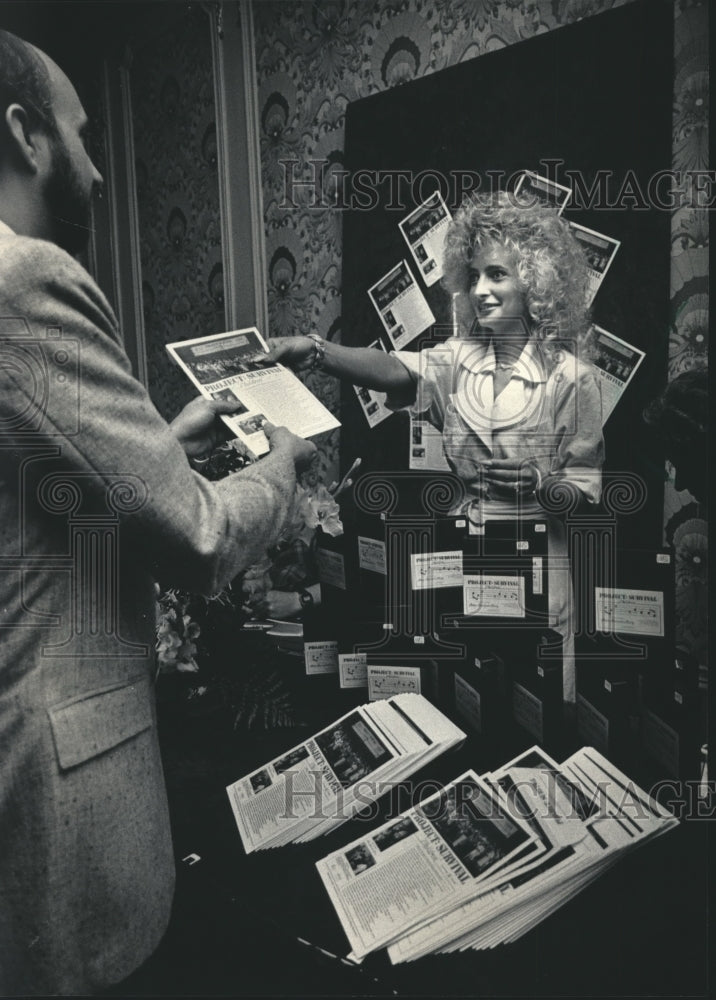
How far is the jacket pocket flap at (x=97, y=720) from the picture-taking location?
2.64 feet

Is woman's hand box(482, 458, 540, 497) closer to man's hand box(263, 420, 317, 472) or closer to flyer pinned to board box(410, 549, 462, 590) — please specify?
flyer pinned to board box(410, 549, 462, 590)

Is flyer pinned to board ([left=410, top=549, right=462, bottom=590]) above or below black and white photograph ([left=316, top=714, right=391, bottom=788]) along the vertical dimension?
above

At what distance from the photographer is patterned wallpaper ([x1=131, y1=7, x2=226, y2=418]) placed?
4.40 feet

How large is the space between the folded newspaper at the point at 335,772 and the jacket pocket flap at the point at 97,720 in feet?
1.38

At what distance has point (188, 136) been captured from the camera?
1.39m

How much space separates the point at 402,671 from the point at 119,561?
71cm

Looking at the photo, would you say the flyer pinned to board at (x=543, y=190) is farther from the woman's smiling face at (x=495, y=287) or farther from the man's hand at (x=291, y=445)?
the man's hand at (x=291, y=445)

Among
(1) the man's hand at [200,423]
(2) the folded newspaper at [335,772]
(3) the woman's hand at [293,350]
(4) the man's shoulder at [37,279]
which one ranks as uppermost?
(3) the woman's hand at [293,350]

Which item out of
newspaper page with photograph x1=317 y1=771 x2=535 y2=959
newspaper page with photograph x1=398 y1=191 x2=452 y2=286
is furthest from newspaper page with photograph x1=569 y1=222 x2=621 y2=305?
newspaper page with photograph x1=317 y1=771 x2=535 y2=959

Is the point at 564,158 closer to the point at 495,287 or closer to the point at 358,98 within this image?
the point at 495,287

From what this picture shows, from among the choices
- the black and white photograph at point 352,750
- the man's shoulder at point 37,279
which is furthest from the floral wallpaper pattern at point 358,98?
the man's shoulder at point 37,279

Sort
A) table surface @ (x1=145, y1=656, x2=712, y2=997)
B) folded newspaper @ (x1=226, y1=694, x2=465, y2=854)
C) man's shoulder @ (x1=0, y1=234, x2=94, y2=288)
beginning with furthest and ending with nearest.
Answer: folded newspaper @ (x1=226, y1=694, x2=465, y2=854) < table surface @ (x1=145, y1=656, x2=712, y2=997) < man's shoulder @ (x1=0, y1=234, x2=94, y2=288)

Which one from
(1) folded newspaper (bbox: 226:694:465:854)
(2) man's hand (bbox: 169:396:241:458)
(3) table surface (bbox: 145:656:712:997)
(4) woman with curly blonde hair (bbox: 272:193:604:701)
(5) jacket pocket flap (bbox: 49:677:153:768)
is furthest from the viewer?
(4) woman with curly blonde hair (bbox: 272:193:604:701)

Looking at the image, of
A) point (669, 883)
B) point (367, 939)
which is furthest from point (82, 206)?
point (669, 883)
